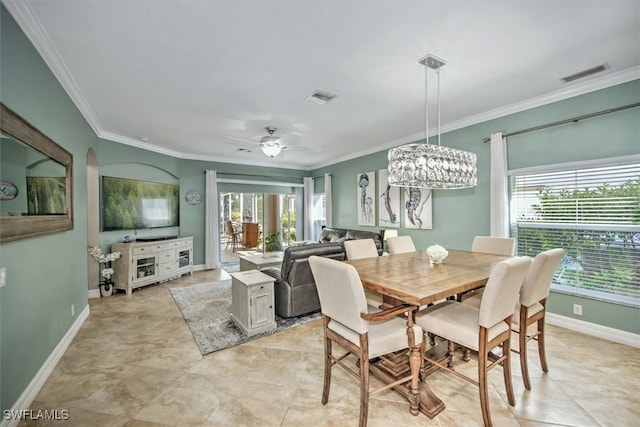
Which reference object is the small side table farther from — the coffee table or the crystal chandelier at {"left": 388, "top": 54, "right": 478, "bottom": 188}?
the crystal chandelier at {"left": 388, "top": 54, "right": 478, "bottom": 188}

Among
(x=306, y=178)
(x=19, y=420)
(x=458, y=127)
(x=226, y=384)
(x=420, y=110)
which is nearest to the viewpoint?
(x=19, y=420)

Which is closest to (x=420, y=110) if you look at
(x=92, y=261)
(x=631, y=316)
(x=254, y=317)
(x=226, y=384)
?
(x=631, y=316)

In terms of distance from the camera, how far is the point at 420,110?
367 cm

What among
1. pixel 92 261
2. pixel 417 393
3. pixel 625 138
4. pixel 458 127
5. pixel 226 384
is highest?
pixel 458 127

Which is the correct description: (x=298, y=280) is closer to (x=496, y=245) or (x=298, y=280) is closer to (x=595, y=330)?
(x=496, y=245)

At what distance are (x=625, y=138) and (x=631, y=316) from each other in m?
1.77

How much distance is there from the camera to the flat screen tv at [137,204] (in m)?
4.66

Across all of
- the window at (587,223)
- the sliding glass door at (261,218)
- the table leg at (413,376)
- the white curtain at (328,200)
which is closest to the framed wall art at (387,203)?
the white curtain at (328,200)

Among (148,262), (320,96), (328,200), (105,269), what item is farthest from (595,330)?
(105,269)

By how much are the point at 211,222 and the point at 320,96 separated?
14.5 feet

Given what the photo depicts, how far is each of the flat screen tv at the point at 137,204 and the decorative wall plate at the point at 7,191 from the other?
10.8ft

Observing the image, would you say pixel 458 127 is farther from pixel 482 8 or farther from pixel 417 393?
pixel 417 393

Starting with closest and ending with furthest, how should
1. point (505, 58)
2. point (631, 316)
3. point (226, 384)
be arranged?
point (226, 384) < point (505, 58) < point (631, 316)

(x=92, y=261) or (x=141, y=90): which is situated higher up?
(x=141, y=90)
